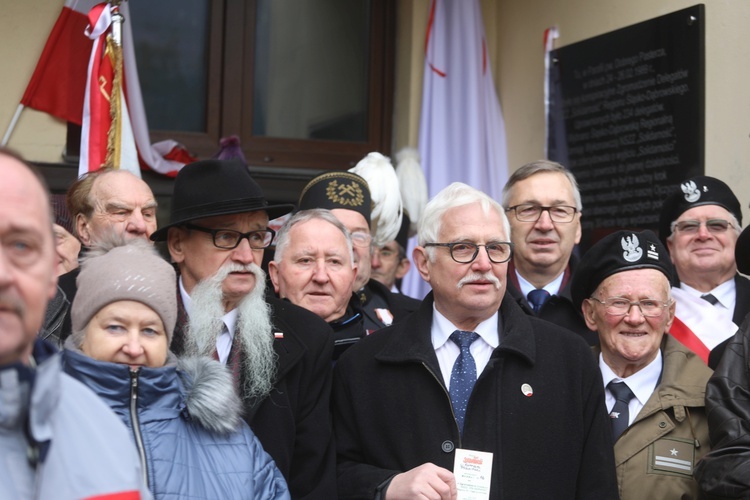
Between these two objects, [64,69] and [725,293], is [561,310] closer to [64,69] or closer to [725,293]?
[725,293]

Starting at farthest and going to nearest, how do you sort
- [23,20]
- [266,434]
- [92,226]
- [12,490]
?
[23,20], [92,226], [266,434], [12,490]

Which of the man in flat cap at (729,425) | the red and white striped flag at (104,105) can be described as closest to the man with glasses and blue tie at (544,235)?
the man in flat cap at (729,425)

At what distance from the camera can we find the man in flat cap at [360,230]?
15.7ft

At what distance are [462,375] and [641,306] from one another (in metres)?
0.80

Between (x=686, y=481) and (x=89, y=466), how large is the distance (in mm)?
2534

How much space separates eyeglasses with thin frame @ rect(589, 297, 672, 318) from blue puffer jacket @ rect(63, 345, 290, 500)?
1.48 metres

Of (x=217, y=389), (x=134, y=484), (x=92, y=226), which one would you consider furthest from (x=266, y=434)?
(x=134, y=484)

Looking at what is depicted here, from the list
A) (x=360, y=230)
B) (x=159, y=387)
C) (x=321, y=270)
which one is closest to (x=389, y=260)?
(x=360, y=230)

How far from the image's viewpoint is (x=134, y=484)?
1.75m

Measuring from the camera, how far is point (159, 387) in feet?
Result: 9.55

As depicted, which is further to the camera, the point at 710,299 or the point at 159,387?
the point at 710,299

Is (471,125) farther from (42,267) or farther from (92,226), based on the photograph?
(42,267)

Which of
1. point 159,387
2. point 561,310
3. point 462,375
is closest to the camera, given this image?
point 159,387

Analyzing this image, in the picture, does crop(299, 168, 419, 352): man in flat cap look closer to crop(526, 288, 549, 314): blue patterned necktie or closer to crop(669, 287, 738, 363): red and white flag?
crop(526, 288, 549, 314): blue patterned necktie
